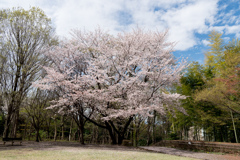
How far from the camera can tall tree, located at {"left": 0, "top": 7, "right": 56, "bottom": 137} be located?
13.7m

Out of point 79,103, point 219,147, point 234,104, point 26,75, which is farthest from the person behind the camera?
point 26,75

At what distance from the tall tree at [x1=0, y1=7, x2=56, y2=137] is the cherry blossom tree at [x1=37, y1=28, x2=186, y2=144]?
4.88ft

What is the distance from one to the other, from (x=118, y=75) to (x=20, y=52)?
875cm

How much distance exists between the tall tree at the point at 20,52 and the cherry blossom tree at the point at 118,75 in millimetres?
1487

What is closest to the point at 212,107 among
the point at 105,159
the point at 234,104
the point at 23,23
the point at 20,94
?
the point at 234,104

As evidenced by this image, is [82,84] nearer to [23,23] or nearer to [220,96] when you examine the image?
[23,23]

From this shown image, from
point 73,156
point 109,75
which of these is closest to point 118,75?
point 109,75

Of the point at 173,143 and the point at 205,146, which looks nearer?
the point at 205,146

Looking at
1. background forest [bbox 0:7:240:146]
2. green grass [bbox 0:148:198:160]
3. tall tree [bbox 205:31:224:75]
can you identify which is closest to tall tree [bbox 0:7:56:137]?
background forest [bbox 0:7:240:146]

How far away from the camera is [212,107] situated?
52.0ft

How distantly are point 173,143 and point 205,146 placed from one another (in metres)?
3.87

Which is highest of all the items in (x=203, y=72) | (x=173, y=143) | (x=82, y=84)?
(x=203, y=72)

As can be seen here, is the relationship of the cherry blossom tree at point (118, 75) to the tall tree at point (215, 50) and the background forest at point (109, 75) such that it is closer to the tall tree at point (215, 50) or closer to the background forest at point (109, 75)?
the background forest at point (109, 75)

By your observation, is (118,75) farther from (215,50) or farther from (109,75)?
(215,50)
